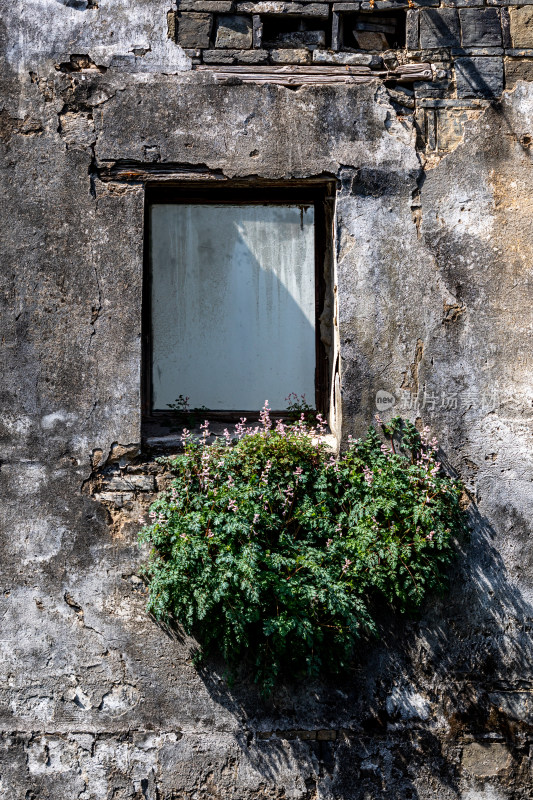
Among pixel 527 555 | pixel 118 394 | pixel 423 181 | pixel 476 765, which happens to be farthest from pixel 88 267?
pixel 476 765

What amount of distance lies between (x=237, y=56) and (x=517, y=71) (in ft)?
4.89

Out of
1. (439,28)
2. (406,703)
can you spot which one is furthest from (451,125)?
(406,703)

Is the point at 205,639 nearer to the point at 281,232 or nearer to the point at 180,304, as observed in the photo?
the point at 180,304

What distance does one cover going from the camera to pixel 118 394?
3258mm

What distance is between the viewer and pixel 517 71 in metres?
3.39

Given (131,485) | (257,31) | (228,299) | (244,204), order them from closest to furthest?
(131,485), (257,31), (244,204), (228,299)

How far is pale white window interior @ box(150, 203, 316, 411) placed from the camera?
5.39 meters

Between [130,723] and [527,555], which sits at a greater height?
[527,555]

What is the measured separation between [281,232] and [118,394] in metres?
3.15

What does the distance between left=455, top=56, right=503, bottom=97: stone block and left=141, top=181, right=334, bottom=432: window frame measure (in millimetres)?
897

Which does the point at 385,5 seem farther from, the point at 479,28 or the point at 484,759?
the point at 484,759

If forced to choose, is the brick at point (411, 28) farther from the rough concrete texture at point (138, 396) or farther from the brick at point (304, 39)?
the brick at point (304, 39)

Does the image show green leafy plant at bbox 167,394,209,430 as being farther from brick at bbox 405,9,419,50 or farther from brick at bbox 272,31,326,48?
brick at bbox 405,9,419,50

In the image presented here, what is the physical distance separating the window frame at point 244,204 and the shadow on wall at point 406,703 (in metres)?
1.30
